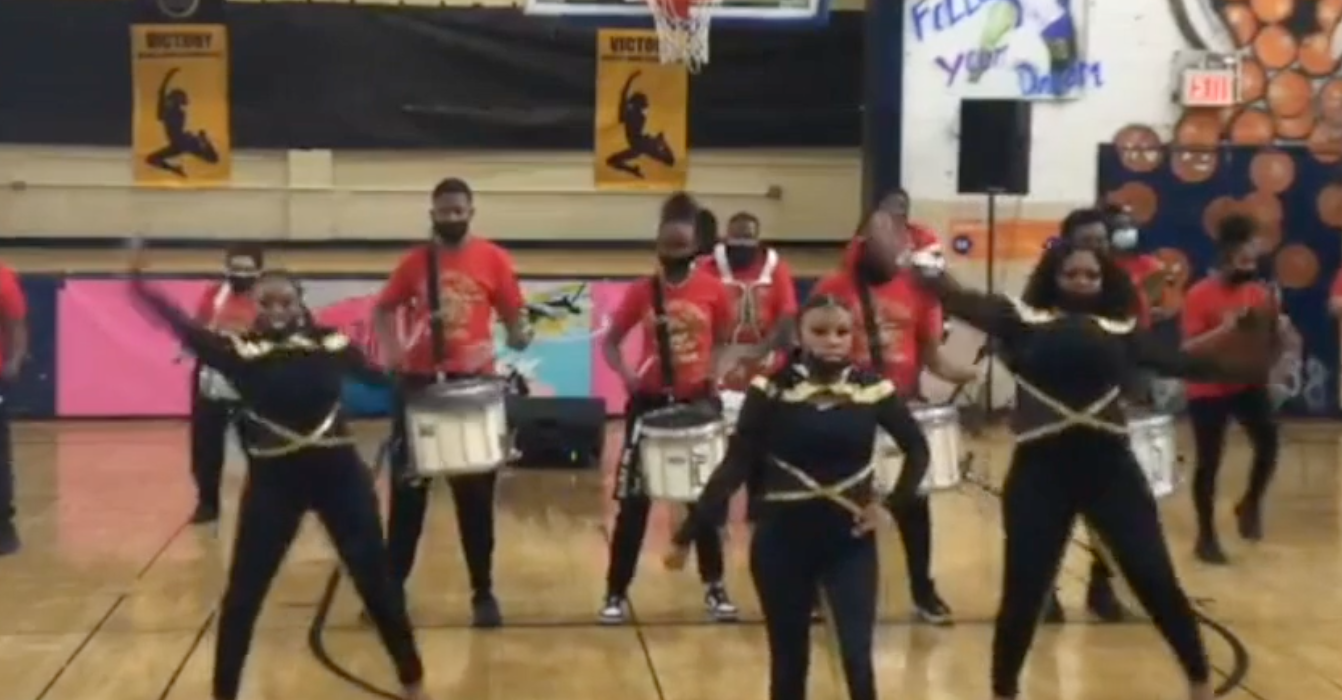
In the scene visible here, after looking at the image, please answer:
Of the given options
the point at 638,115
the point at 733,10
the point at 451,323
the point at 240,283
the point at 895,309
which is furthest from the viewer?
the point at 638,115

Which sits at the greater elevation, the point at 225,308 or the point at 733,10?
the point at 733,10

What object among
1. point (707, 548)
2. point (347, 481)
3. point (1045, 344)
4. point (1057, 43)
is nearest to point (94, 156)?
point (1057, 43)

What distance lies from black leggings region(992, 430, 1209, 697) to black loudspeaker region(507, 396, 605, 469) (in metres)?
8.47

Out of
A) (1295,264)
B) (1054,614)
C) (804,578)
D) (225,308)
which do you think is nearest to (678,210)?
(1054,614)

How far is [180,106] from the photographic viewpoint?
1864 centimetres

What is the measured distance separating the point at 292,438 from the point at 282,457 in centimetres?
8

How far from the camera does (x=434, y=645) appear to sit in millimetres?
9297

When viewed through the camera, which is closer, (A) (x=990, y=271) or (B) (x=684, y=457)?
(B) (x=684, y=457)

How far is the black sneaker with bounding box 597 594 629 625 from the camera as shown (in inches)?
385

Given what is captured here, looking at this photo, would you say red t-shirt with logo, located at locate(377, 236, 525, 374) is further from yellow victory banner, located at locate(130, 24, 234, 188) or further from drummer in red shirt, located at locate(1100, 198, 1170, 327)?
yellow victory banner, located at locate(130, 24, 234, 188)

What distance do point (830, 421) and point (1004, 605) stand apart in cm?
111

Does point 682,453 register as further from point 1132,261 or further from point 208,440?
point 208,440

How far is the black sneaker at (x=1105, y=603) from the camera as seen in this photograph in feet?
32.4

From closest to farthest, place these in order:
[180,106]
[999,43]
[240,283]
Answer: [240,283]
[999,43]
[180,106]
